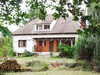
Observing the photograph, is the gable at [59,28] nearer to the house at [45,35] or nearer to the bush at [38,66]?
the house at [45,35]

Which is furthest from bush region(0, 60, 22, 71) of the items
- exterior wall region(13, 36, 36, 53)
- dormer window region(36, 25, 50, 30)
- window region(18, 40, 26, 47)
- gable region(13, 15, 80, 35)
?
window region(18, 40, 26, 47)

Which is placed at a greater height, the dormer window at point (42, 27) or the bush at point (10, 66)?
the dormer window at point (42, 27)

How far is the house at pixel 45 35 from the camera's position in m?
22.1

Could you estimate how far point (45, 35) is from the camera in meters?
22.9

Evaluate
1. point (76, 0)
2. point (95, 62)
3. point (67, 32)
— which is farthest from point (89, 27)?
point (67, 32)

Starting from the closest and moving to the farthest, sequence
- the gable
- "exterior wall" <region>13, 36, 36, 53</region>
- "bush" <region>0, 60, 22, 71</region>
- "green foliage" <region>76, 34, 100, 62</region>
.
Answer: "bush" <region>0, 60, 22, 71</region>, "green foliage" <region>76, 34, 100, 62</region>, the gable, "exterior wall" <region>13, 36, 36, 53</region>

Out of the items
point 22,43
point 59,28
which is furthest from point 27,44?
point 59,28

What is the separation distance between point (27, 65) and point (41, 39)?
13.1 metres

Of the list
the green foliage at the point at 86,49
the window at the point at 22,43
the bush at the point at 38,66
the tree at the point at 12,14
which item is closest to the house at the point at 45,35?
the window at the point at 22,43

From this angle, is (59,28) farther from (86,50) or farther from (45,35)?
(86,50)

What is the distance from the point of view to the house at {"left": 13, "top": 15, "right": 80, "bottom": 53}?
22.1 metres

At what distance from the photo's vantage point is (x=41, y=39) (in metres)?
24.5

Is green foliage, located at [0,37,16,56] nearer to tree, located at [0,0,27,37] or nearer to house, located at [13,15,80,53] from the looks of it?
tree, located at [0,0,27,37]

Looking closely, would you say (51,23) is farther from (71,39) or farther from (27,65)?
(27,65)
